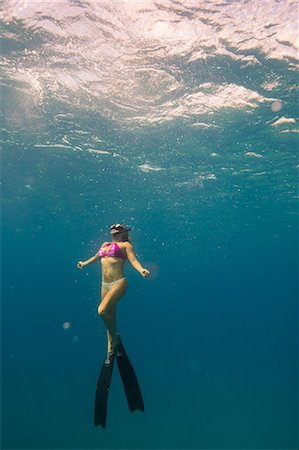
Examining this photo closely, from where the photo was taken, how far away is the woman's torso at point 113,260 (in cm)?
645

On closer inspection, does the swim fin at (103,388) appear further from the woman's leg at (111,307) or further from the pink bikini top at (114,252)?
the pink bikini top at (114,252)

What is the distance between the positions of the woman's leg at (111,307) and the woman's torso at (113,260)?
0.66ft

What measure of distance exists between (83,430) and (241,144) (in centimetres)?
1984

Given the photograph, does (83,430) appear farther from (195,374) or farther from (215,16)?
(215,16)

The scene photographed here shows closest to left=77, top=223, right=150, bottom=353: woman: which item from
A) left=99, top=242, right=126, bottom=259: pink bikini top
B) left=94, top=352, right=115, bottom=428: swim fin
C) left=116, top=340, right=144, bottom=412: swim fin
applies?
left=99, top=242, right=126, bottom=259: pink bikini top

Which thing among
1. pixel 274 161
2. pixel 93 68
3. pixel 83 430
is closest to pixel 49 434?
pixel 83 430

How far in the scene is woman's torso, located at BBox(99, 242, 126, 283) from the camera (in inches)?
254

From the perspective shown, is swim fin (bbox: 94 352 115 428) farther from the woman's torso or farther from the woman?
the woman's torso

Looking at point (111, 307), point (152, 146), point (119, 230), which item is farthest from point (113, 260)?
point (152, 146)

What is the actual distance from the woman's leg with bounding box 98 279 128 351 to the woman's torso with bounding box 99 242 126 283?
0.20 m

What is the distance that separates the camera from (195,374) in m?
33.0

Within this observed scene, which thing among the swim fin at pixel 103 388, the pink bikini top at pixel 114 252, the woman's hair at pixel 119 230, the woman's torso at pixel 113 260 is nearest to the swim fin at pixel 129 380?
the swim fin at pixel 103 388

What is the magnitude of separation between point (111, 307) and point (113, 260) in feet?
3.03

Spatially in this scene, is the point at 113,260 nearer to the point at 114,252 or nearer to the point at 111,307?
the point at 114,252
